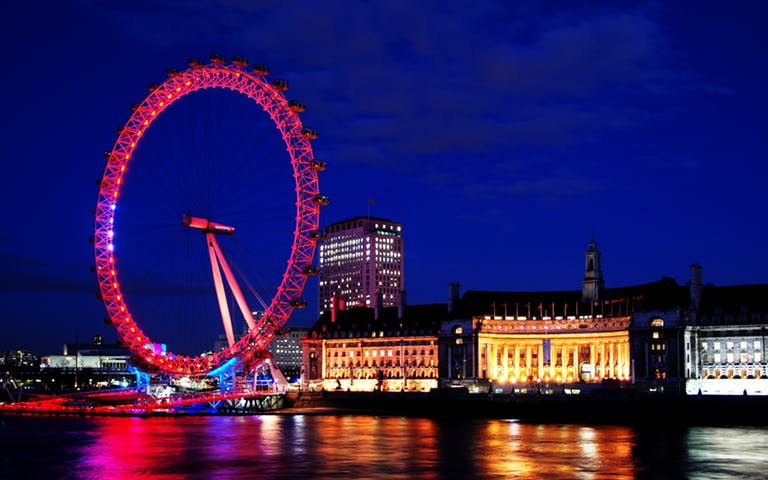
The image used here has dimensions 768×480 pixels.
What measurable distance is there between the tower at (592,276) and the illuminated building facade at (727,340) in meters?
21.2

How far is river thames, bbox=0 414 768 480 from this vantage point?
57.0 metres

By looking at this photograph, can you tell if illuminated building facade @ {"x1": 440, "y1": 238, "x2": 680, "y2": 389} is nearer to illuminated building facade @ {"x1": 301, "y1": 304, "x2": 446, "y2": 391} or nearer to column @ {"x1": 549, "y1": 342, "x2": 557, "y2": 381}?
column @ {"x1": 549, "y1": 342, "x2": 557, "y2": 381}

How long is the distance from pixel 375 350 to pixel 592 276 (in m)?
38.9

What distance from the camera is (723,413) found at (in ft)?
340

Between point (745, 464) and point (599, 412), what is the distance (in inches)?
2040

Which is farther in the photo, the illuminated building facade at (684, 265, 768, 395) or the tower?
the tower

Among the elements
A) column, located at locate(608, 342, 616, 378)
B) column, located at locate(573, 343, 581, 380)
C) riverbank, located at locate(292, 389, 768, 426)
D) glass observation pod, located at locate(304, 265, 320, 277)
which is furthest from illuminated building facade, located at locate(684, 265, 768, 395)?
glass observation pod, located at locate(304, 265, 320, 277)

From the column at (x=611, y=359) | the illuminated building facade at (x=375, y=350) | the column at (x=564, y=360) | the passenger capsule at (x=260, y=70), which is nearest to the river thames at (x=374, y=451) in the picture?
the passenger capsule at (x=260, y=70)

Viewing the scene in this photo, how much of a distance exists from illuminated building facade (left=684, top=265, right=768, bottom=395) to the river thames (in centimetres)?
3882

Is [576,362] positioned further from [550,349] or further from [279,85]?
[279,85]

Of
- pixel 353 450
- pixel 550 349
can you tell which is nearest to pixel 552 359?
pixel 550 349

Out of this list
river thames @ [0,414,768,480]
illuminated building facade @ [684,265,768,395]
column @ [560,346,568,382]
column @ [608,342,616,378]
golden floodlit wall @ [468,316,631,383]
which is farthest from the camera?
column @ [560,346,568,382]

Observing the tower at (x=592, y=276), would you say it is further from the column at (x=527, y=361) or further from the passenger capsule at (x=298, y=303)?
the passenger capsule at (x=298, y=303)

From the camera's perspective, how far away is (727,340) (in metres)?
132
